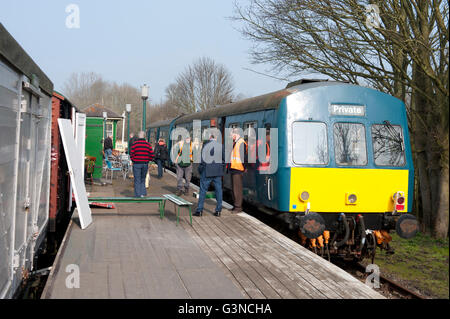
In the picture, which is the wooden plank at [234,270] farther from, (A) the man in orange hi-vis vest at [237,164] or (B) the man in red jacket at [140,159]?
(B) the man in red jacket at [140,159]

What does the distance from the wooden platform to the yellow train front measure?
0.97 metres

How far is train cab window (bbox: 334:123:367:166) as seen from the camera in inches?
343

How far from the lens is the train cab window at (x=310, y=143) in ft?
28.2

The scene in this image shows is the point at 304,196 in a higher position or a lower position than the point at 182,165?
lower

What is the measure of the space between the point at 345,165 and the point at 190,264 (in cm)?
376

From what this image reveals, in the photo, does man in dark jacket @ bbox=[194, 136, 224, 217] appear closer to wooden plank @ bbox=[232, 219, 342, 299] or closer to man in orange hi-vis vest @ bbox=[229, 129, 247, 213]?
man in orange hi-vis vest @ bbox=[229, 129, 247, 213]

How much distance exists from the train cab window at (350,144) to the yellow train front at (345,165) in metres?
0.02

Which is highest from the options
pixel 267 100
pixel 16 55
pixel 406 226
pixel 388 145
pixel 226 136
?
pixel 267 100

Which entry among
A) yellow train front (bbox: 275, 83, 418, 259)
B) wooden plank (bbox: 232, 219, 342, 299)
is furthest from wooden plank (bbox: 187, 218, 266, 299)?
yellow train front (bbox: 275, 83, 418, 259)

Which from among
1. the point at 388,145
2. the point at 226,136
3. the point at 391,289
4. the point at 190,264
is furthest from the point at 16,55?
the point at 226,136

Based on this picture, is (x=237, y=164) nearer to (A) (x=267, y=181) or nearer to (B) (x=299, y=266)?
(A) (x=267, y=181)

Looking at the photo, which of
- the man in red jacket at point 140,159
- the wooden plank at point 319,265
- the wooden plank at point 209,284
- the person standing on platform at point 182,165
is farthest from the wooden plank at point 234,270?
the person standing on platform at point 182,165

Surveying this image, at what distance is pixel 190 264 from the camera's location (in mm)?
6172
